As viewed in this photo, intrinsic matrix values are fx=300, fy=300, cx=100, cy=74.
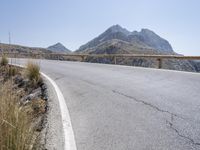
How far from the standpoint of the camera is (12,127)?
12.3 feet

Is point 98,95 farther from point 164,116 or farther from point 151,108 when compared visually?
point 164,116

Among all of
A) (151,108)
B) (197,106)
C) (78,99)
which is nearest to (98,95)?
(78,99)

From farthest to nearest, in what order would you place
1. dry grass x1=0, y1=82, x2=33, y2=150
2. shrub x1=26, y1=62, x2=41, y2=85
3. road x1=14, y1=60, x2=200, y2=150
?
shrub x1=26, y1=62, x2=41, y2=85, road x1=14, y1=60, x2=200, y2=150, dry grass x1=0, y1=82, x2=33, y2=150

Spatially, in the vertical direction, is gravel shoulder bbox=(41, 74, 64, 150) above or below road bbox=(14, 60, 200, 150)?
below

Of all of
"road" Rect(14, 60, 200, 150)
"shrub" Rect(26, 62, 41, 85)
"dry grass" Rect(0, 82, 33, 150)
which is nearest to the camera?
"dry grass" Rect(0, 82, 33, 150)

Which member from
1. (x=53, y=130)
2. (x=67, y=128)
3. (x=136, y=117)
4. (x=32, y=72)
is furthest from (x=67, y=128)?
(x=32, y=72)

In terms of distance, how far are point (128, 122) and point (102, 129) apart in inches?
23.4

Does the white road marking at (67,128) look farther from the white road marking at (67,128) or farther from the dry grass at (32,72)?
the dry grass at (32,72)

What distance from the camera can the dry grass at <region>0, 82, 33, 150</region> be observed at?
3.61 metres

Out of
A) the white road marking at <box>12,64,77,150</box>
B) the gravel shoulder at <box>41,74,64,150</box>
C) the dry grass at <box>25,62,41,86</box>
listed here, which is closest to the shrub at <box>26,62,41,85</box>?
the dry grass at <box>25,62,41,86</box>

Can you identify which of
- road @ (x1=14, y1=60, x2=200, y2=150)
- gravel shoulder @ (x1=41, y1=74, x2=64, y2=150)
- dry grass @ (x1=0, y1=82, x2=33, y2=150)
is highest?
dry grass @ (x1=0, y1=82, x2=33, y2=150)

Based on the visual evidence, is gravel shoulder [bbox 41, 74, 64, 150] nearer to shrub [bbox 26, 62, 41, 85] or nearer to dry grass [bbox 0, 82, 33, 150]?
dry grass [bbox 0, 82, 33, 150]

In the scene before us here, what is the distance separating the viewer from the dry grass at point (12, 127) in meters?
3.61

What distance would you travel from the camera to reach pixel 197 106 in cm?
658
